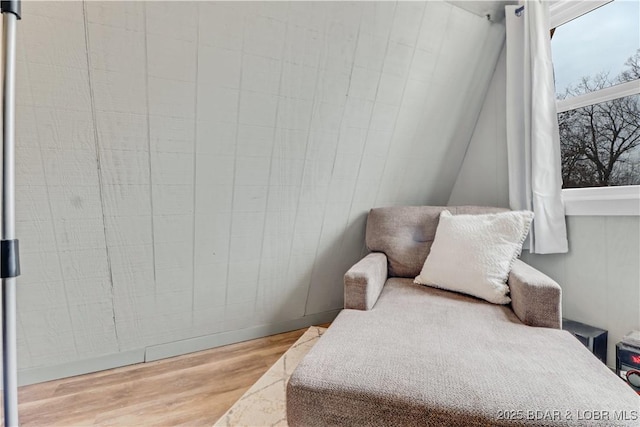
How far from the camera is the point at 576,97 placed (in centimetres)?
154

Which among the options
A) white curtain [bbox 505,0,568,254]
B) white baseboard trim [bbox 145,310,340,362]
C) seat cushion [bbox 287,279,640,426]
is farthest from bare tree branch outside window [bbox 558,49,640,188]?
white baseboard trim [bbox 145,310,340,362]

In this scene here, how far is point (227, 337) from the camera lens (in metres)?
1.74

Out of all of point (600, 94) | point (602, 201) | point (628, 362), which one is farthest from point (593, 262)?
point (600, 94)

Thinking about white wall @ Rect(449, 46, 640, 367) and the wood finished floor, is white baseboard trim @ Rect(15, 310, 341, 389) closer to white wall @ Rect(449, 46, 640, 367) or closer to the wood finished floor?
the wood finished floor

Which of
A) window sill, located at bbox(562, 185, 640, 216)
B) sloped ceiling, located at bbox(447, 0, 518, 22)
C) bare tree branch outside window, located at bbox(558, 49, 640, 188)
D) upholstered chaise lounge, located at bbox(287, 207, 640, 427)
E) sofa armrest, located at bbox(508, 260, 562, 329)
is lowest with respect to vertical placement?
upholstered chaise lounge, located at bbox(287, 207, 640, 427)

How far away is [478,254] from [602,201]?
22.6 inches

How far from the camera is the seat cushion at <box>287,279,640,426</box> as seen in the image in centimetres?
70

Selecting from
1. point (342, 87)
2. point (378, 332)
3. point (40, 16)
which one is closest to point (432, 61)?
point (342, 87)

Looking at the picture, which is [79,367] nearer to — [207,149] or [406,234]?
[207,149]

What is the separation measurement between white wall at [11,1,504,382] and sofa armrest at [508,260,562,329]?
918mm

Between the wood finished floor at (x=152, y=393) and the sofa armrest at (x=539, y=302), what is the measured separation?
1.14 metres

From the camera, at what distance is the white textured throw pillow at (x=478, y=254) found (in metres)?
Result: 1.32

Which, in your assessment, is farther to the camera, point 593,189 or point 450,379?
point 593,189

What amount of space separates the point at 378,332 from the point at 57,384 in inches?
55.4
